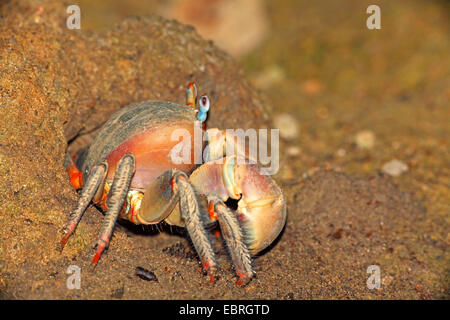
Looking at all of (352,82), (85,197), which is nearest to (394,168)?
(352,82)

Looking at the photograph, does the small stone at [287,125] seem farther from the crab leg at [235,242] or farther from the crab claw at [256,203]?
the crab leg at [235,242]

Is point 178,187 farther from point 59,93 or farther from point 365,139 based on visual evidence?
point 365,139

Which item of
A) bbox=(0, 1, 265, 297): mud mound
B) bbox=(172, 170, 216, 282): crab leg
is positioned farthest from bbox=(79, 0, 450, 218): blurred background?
bbox=(172, 170, 216, 282): crab leg

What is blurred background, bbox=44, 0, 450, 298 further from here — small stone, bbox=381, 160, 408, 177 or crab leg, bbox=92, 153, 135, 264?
crab leg, bbox=92, 153, 135, 264

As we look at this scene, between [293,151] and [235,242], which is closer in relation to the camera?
[235,242]

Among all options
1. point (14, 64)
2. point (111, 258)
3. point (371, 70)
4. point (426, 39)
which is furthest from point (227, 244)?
point (426, 39)

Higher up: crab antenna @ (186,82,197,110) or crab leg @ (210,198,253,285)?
crab antenna @ (186,82,197,110)

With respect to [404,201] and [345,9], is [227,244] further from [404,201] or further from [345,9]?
[345,9]
